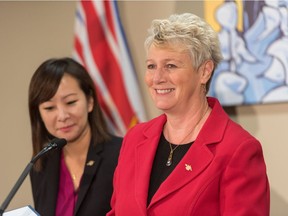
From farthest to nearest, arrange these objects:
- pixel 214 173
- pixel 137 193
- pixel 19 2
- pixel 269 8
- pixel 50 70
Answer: pixel 19 2 → pixel 50 70 → pixel 269 8 → pixel 137 193 → pixel 214 173

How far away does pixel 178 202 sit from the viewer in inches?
77.9

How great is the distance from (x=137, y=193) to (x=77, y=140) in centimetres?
89

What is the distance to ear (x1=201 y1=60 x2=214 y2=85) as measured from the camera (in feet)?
6.98

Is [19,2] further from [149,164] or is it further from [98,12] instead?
[149,164]

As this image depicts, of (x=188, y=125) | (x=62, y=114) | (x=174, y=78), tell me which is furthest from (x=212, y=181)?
(x=62, y=114)

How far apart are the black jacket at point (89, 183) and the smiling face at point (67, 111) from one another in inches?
5.1

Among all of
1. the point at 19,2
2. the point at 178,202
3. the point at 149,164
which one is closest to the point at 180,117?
the point at 149,164

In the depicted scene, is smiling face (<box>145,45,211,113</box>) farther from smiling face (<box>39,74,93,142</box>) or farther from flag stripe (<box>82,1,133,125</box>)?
flag stripe (<box>82,1,133,125</box>)

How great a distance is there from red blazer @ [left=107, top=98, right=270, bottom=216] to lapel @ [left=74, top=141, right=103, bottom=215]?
0.56 metres

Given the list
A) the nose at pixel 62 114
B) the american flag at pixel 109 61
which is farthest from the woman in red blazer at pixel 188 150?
the american flag at pixel 109 61

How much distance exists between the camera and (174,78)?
2.10 meters

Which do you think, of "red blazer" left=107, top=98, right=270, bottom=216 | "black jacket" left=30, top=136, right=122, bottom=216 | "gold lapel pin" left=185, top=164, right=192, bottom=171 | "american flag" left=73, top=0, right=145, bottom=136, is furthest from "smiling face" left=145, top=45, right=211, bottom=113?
"american flag" left=73, top=0, right=145, bottom=136

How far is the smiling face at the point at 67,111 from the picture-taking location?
284cm

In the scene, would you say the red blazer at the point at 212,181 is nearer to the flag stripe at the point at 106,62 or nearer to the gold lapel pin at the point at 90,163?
the gold lapel pin at the point at 90,163
